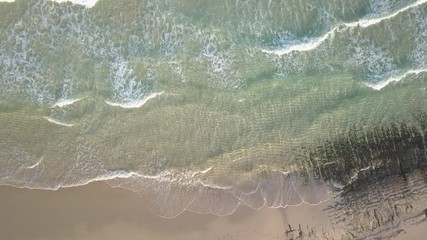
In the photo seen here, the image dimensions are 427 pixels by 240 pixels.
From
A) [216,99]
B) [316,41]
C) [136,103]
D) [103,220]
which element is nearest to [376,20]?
[316,41]

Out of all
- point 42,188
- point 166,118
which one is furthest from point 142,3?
point 42,188

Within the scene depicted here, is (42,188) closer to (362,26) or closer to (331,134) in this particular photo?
(331,134)

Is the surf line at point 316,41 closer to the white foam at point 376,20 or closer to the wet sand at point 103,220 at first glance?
the white foam at point 376,20

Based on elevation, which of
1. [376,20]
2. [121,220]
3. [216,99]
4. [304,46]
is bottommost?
[121,220]

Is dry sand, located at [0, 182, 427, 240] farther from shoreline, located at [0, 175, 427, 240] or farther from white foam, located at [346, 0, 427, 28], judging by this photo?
white foam, located at [346, 0, 427, 28]

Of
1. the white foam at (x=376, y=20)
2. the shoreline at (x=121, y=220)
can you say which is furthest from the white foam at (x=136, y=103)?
the white foam at (x=376, y=20)

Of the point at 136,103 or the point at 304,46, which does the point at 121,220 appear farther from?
the point at 304,46
